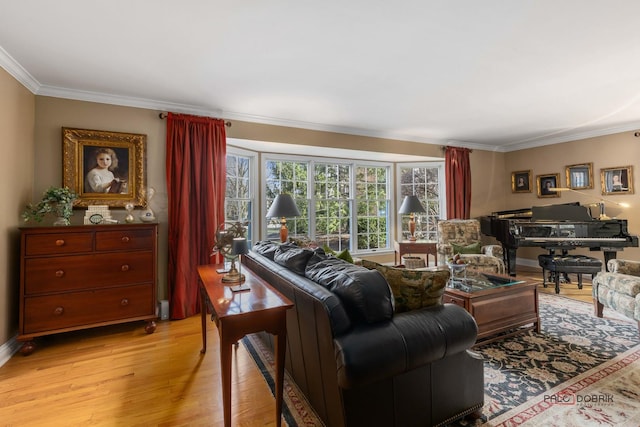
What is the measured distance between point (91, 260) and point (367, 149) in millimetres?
3835

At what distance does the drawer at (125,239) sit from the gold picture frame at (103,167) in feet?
1.75

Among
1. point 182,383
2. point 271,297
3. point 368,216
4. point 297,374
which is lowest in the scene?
point 182,383

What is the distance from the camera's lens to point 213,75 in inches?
109

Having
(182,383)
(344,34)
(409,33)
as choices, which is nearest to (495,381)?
(182,383)

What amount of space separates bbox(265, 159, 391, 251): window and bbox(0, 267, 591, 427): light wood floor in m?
2.30

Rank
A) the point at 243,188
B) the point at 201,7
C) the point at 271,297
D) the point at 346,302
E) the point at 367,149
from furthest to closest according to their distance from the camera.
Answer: the point at 367,149, the point at 243,188, the point at 201,7, the point at 271,297, the point at 346,302

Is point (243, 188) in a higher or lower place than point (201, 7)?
lower

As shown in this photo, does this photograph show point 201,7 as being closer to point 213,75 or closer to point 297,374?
point 213,75

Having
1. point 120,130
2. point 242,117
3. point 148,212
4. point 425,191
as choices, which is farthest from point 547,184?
point 120,130

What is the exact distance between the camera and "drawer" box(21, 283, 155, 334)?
253 cm

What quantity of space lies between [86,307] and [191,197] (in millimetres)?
1458

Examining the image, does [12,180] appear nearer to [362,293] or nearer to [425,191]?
[362,293]

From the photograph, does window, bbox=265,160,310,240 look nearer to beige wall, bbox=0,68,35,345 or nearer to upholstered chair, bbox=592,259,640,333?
beige wall, bbox=0,68,35,345

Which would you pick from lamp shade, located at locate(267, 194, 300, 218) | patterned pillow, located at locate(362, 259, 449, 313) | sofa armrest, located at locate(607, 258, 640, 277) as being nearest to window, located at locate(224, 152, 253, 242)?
lamp shade, located at locate(267, 194, 300, 218)
